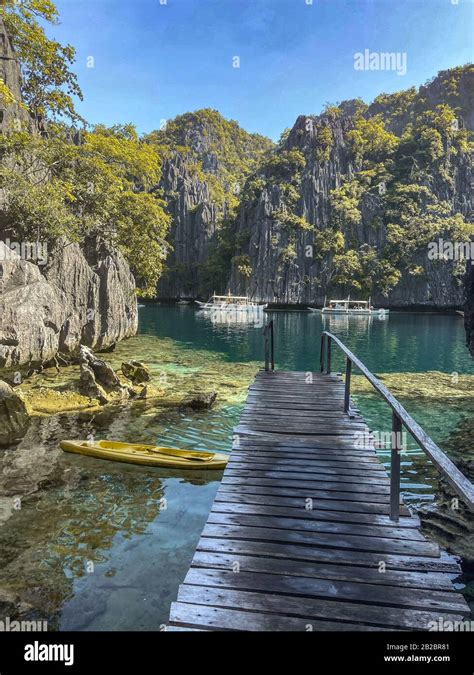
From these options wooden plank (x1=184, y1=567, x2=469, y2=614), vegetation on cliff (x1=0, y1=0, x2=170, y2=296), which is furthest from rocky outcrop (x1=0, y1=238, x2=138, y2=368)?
wooden plank (x1=184, y1=567, x2=469, y2=614)

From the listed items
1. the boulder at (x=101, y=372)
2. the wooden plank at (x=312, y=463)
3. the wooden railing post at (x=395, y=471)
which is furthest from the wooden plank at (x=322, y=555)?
the boulder at (x=101, y=372)

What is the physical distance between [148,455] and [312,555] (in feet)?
21.0

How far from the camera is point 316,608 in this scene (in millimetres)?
3773

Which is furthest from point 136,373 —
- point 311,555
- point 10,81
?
point 10,81

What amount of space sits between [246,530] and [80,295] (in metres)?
20.4

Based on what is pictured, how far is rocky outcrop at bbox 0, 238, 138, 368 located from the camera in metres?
16.5

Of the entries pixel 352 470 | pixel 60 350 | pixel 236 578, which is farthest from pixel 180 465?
pixel 60 350

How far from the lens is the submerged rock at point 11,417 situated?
11789 millimetres

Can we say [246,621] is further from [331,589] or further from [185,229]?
[185,229]

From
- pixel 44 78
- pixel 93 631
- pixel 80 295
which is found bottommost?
pixel 93 631

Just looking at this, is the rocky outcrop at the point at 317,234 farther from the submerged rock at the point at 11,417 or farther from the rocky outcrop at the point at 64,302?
the submerged rock at the point at 11,417
